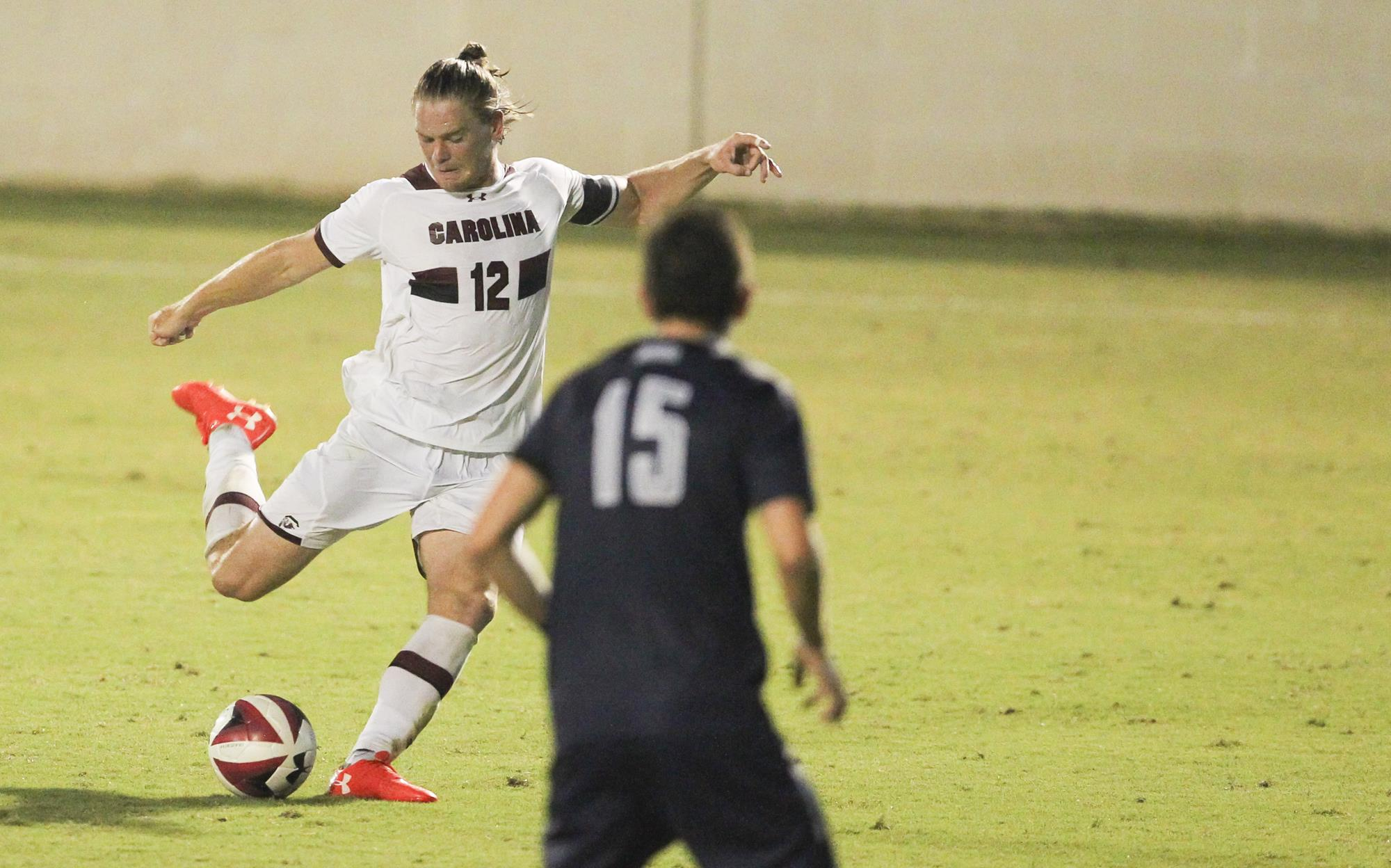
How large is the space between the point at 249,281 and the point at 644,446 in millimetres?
2466

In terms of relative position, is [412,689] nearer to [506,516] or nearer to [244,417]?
[244,417]

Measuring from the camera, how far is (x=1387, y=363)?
13.8m

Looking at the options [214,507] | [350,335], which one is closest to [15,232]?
[350,335]

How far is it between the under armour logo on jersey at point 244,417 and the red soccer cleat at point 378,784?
5.18 feet

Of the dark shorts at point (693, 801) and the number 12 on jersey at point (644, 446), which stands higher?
the number 12 on jersey at point (644, 446)

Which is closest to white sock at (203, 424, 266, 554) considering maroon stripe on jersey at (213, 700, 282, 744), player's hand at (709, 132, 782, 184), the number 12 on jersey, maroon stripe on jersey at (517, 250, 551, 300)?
maroon stripe on jersey at (213, 700, 282, 744)

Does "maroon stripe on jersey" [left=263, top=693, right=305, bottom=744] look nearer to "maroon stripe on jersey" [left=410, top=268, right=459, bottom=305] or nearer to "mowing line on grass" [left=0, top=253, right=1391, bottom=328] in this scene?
"maroon stripe on jersey" [left=410, top=268, right=459, bottom=305]

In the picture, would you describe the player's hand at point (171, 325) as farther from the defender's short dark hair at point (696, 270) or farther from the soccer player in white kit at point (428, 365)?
the defender's short dark hair at point (696, 270)

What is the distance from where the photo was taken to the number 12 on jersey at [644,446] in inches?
120

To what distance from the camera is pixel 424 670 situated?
194 inches

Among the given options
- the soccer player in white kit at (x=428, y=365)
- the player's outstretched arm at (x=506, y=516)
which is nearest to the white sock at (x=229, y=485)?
the soccer player in white kit at (x=428, y=365)

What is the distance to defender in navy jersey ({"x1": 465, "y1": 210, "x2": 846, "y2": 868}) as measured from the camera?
3.05 meters

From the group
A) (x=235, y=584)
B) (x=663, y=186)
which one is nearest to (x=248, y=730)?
(x=235, y=584)

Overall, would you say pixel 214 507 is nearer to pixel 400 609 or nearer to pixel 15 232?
pixel 400 609
